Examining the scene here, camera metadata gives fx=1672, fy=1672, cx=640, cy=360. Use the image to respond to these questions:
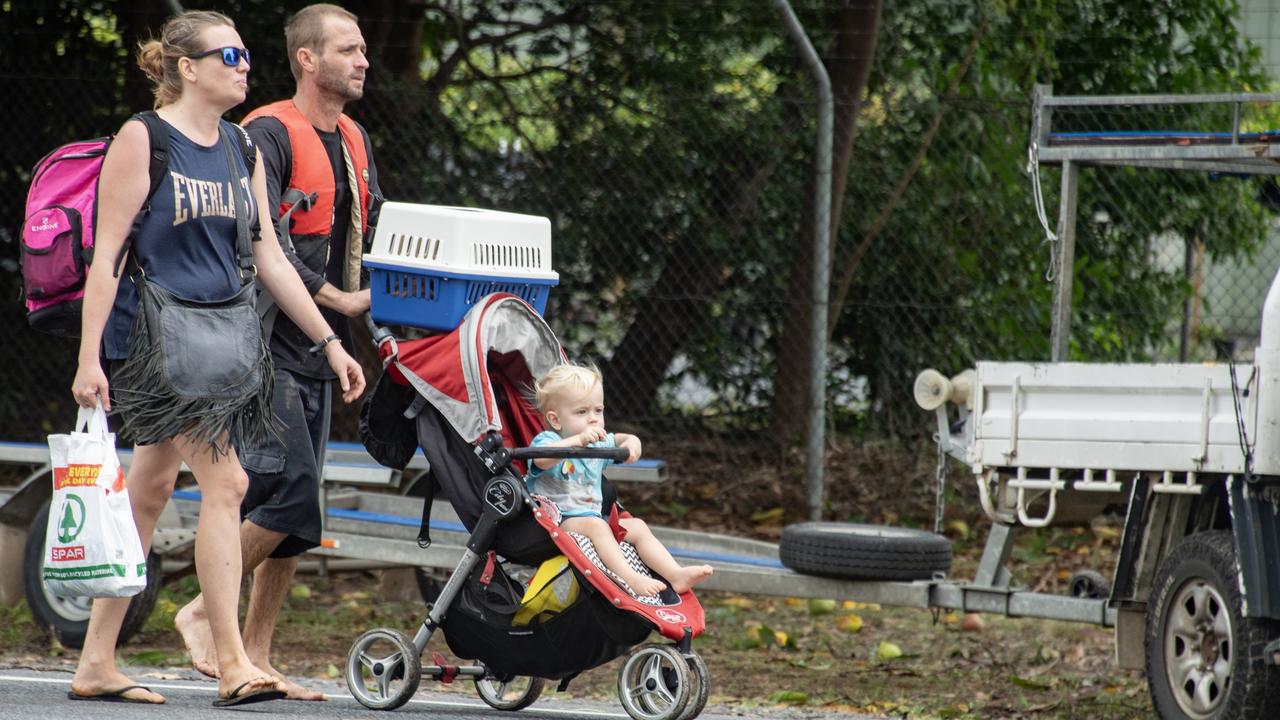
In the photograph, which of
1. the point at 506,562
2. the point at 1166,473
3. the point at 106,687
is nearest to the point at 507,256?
the point at 506,562

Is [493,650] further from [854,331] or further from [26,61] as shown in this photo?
[26,61]

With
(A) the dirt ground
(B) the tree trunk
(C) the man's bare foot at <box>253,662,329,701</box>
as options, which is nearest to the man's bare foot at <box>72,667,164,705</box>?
(C) the man's bare foot at <box>253,662,329,701</box>

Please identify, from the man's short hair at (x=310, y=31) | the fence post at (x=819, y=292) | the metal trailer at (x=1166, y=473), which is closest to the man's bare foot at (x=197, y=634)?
the man's short hair at (x=310, y=31)

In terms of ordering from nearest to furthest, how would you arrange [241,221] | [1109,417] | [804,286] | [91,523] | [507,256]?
[91,523], [241,221], [507,256], [1109,417], [804,286]

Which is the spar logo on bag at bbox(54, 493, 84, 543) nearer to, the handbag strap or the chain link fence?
the handbag strap

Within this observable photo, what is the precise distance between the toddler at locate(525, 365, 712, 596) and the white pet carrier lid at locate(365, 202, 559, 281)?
1.43 ft

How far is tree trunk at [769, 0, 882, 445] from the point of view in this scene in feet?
32.0

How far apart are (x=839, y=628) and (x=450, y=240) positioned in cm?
379

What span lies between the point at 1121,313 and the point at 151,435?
6.93 metres

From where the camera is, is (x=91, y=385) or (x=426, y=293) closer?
(x=91, y=385)

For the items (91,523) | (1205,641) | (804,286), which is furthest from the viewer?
(804,286)

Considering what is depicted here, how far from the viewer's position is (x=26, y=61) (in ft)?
34.4

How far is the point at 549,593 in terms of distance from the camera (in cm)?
505

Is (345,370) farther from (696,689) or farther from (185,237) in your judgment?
(696,689)
